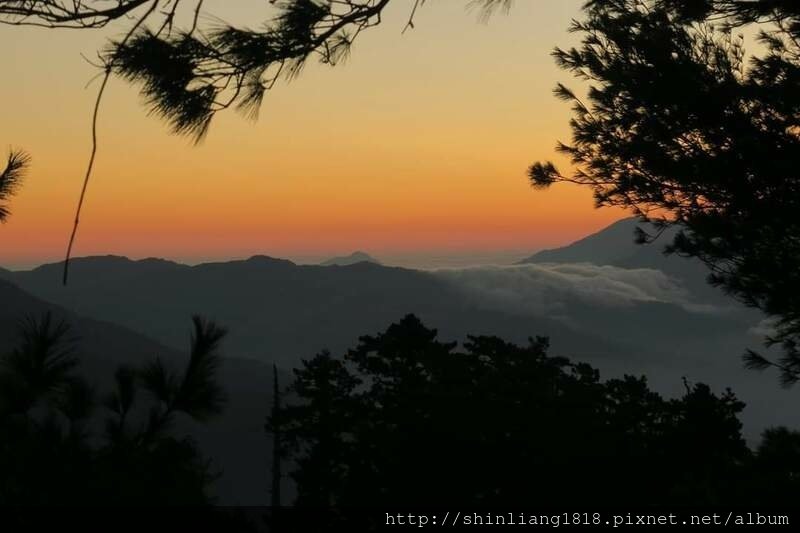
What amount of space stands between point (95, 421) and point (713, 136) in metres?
6.30

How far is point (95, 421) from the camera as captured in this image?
5.33 metres

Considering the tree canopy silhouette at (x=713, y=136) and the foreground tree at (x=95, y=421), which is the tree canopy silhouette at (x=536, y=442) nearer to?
the tree canopy silhouette at (x=713, y=136)

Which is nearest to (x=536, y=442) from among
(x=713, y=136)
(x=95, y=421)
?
(x=713, y=136)

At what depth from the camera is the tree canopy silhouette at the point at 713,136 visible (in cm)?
793

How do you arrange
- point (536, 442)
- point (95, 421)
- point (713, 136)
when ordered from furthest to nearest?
point (536, 442) → point (713, 136) → point (95, 421)

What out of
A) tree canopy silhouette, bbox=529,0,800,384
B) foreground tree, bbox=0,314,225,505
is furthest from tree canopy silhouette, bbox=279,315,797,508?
foreground tree, bbox=0,314,225,505

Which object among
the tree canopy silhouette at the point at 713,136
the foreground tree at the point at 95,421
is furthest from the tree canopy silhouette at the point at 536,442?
the foreground tree at the point at 95,421

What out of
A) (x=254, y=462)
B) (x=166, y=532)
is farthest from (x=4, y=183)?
(x=254, y=462)

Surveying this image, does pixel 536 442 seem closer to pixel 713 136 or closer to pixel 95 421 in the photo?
pixel 713 136

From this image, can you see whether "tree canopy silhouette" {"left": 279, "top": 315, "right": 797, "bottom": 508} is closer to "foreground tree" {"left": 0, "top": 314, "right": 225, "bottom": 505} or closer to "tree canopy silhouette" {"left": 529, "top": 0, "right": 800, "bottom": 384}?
"tree canopy silhouette" {"left": 529, "top": 0, "right": 800, "bottom": 384}

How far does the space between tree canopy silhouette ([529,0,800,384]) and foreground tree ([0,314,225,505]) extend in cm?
522

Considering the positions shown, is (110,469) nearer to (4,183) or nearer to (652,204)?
(4,183)

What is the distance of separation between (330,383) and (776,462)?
1981 centimetres

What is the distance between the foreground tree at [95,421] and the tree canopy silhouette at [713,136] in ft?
17.1
